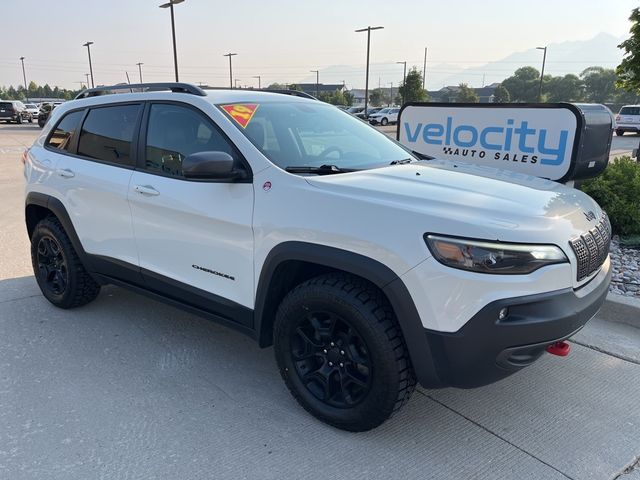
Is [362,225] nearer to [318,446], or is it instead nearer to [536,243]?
[536,243]

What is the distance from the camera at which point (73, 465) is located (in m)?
2.50

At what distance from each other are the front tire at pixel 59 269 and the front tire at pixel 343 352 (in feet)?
6.87

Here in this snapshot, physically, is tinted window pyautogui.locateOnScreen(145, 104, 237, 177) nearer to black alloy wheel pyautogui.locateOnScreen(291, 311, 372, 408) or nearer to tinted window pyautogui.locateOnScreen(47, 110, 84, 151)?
tinted window pyautogui.locateOnScreen(47, 110, 84, 151)

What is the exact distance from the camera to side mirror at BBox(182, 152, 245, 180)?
108 inches

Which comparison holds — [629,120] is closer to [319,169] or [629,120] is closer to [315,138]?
[315,138]

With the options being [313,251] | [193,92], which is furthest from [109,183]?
[313,251]

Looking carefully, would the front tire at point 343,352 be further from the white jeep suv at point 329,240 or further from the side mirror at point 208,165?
the side mirror at point 208,165

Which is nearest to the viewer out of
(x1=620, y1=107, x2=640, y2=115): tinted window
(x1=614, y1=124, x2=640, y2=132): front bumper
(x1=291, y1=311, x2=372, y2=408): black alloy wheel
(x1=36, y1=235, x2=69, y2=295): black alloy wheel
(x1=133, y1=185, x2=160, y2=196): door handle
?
(x1=291, y1=311, x2=372, y2=408): black alloy wheel

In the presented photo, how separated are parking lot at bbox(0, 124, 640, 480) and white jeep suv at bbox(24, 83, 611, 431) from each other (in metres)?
0.29

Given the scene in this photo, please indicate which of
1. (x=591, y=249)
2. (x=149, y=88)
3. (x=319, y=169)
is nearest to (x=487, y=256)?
(x=591, y=249)

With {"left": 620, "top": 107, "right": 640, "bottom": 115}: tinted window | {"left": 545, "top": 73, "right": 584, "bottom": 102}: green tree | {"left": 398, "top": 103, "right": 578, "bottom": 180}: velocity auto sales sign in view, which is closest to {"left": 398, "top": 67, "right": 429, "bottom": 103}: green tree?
{"left": 620, "top": 107, "right": 640, "bottom": 115}: tinted window

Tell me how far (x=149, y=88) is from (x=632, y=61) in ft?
25.2

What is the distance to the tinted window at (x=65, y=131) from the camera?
4137mm

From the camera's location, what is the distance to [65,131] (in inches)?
166
